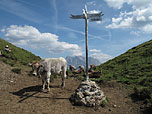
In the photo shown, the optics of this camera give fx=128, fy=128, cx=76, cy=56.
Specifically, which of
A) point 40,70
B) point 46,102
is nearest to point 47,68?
point 40,70

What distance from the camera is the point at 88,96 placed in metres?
8.77

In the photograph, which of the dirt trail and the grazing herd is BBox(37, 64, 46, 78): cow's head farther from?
the dirt trail

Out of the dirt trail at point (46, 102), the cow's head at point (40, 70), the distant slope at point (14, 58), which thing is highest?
the distant slope at point (14, 58)

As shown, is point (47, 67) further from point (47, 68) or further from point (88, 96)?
point (88, 96)

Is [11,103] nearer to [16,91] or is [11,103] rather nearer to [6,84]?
[16,91]

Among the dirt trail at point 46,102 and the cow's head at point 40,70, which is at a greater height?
the cow's head at point 40,70

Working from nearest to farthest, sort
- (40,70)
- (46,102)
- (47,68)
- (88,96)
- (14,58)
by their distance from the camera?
(46,102) → (88,96) → (40,70) → (47,68) → (14,58)

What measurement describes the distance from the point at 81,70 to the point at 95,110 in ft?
43.2

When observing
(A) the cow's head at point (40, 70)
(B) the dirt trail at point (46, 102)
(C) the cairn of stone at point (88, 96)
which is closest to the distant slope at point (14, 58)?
(B) the dirt trail at point (46, 102)

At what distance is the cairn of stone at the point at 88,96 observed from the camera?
8.53 meters

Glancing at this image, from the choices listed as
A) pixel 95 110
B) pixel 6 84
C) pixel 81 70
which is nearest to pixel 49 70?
pixel 6 84

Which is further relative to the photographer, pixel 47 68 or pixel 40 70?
pixel 47 68

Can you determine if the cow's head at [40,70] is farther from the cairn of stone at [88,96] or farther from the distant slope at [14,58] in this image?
the distant slope at [14,58]

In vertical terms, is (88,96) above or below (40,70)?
below
